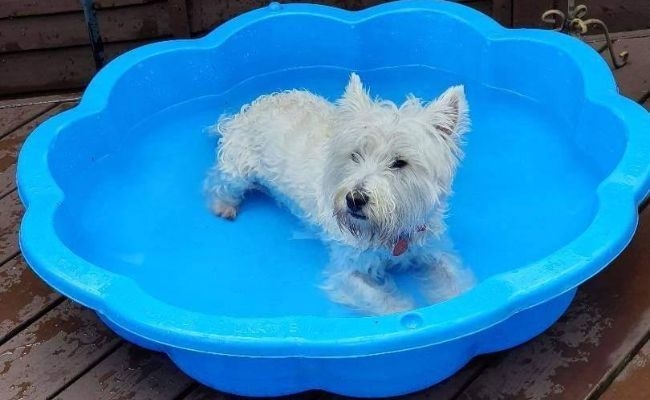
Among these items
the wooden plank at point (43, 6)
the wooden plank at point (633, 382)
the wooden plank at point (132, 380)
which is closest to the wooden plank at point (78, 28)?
the wooden plank at point (43, 6)

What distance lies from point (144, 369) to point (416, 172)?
124 centimetres

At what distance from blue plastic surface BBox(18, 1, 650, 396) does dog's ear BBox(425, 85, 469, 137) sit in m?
0.54

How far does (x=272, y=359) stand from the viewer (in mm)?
2607

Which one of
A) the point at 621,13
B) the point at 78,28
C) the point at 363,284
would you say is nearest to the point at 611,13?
the point at 621,13

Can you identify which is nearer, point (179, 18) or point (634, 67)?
point (634, 67)

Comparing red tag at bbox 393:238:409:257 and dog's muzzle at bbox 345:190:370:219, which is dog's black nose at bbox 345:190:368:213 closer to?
dog's muzzle at bbox 345:190:370:219

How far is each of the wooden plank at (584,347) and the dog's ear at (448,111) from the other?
33.3 inches

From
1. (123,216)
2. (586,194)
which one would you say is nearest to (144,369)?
(123,216)

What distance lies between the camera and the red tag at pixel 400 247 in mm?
2982

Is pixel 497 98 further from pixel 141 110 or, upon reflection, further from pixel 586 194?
pixel 141 110

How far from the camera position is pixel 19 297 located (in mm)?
3443

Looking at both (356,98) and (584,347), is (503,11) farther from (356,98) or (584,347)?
(584,347)

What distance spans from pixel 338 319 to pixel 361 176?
49 cm

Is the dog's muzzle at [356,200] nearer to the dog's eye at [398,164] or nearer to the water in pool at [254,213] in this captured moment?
the dog's eye at [398,164]
